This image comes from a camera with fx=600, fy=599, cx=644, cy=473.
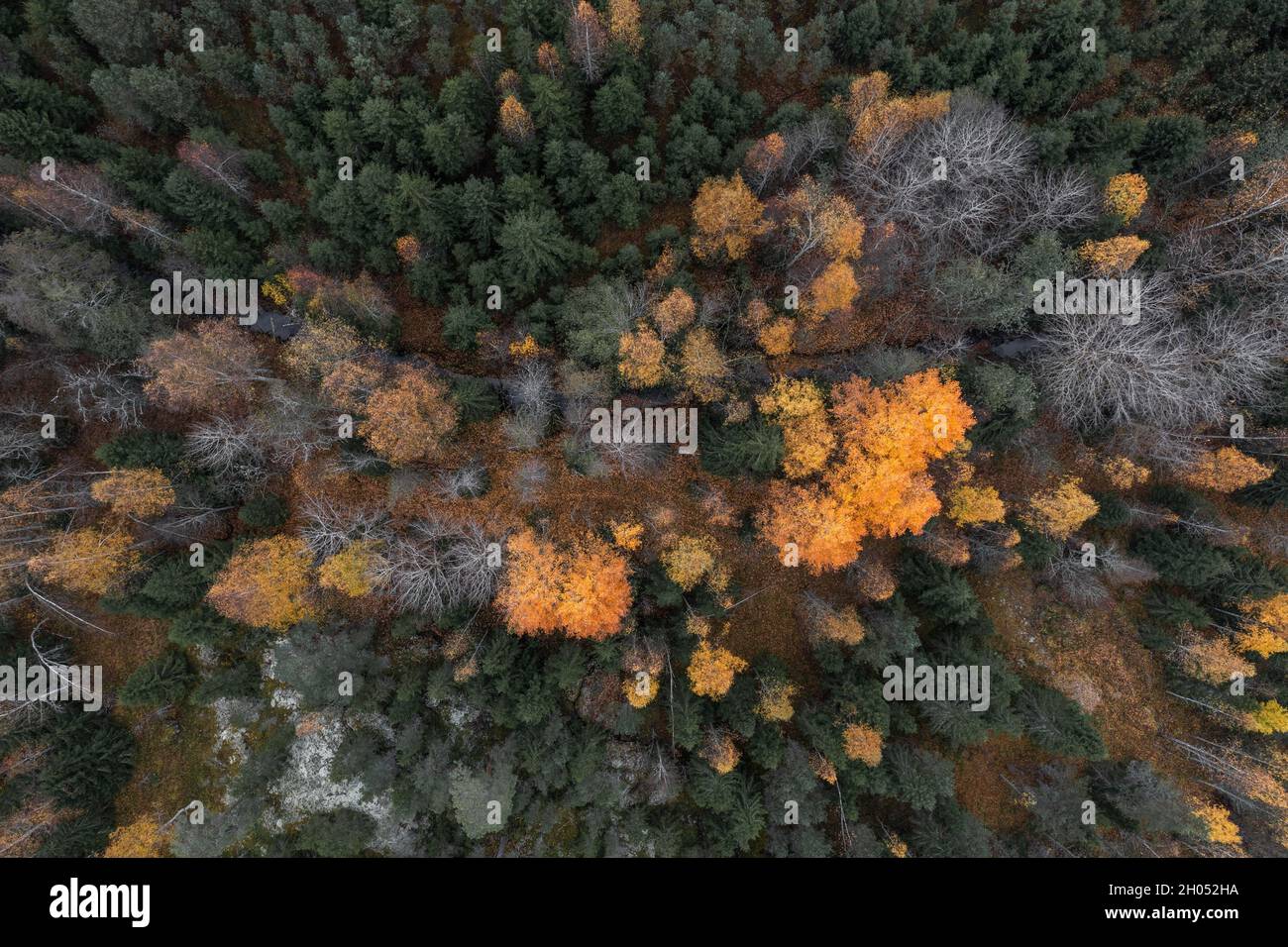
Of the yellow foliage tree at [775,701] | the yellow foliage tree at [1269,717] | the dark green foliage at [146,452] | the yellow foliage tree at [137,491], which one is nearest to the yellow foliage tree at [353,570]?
the yellow foliage tree at [137,491]

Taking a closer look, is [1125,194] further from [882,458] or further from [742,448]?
[742,448]

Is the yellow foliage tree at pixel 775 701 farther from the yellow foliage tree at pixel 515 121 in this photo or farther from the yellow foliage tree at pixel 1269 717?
the yellow foliage tree at pixel 515 121

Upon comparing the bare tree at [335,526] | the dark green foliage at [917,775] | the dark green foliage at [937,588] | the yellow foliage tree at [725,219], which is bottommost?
the dark green foliage at [917,775]

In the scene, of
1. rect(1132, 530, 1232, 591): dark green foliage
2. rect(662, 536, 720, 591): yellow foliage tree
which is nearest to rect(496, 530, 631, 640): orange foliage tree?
rect(662, 536, 720, 591): yellow foliage tree

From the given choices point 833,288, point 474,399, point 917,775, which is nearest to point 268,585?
point 474,399

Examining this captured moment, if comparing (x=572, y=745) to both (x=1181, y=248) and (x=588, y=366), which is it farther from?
(x=1181, y=248)

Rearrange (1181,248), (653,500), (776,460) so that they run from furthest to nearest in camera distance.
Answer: (653,500) < (1181,248) < (776,460)

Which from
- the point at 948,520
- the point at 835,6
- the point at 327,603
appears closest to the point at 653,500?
the point at 948,520

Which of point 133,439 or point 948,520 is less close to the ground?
point 133,439
